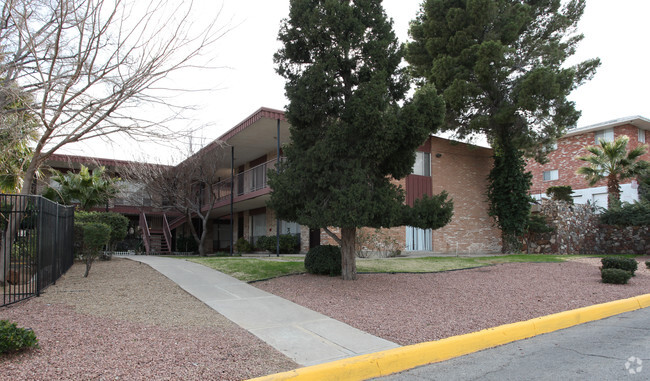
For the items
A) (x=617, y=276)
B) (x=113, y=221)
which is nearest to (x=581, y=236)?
(x=617, y=276)

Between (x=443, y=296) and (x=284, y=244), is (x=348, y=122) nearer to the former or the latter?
(x=443, y=296)

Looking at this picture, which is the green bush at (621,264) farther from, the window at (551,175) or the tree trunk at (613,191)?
the window at (551,175)

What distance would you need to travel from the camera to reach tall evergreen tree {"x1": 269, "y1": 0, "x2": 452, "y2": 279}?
831 cm

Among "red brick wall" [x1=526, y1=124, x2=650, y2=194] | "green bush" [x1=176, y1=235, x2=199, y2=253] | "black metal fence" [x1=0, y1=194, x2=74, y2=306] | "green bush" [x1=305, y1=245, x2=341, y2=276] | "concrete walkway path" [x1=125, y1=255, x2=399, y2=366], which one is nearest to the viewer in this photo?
"concrete walkway path" [x1=125, y1=255, x2=399, y2=366]

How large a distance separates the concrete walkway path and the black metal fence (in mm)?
2460

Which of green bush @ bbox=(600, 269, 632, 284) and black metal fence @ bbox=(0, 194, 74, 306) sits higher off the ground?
black metal fence @ bbox=(0, 194, 74, 306)

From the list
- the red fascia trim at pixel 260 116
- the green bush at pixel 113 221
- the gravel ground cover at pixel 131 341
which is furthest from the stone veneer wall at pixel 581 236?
the gravel ground cover at pixel 131 341

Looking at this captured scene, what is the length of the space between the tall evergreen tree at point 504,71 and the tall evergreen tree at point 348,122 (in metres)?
10.9

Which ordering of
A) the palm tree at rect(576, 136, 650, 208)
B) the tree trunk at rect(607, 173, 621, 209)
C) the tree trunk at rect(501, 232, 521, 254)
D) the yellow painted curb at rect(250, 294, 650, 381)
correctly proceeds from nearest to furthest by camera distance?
1. the yellow painted curb at rect(250, 294, 650, 381)
2. the tree trunk at rect(501, 232, 521, 254)
3. the tree trunk at rect(607, 173, 621, 209)
4. the palm tree at rect(576, 136, 650, 208)

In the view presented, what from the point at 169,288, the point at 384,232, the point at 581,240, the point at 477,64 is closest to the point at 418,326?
the point at 169,288

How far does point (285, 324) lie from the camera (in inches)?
245

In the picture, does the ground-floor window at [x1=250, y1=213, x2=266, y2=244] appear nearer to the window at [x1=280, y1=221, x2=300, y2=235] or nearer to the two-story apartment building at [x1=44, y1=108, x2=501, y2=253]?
the two-story apartment building at [x1=44, y1=108, x2=501, y2=253]

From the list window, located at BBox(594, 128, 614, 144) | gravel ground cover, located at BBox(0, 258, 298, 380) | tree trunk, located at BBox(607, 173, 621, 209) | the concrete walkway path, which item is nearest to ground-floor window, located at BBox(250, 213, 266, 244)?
the concrete walkway path

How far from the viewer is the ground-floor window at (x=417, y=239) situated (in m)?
19.0
